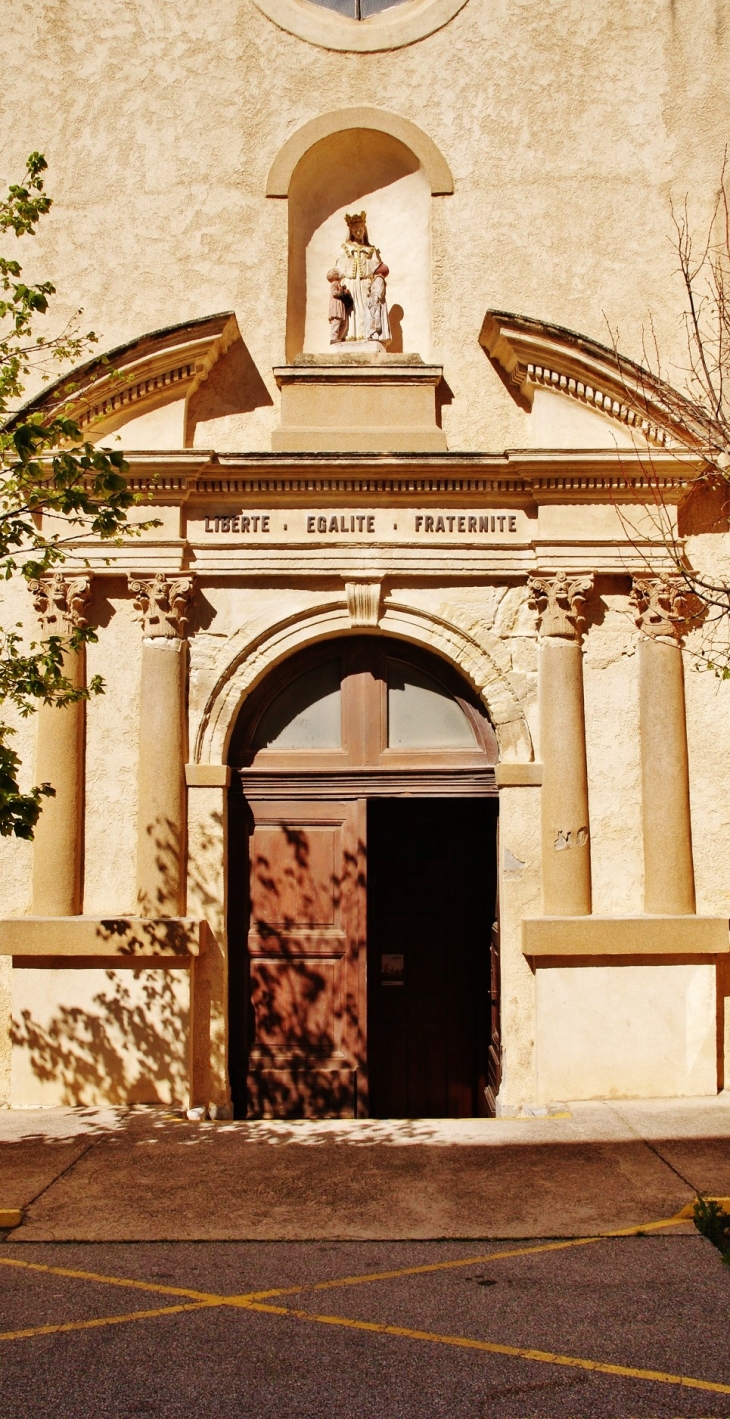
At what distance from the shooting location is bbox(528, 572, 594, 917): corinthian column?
7.77 meters

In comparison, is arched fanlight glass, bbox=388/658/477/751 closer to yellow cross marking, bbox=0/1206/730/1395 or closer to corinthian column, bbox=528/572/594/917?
corinthian column, bbox=528/572/594/917

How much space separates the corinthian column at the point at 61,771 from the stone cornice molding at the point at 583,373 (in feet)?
11.3

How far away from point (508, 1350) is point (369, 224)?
810 centimetres

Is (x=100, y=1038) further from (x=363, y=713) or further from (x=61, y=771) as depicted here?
(x=363, y=713)

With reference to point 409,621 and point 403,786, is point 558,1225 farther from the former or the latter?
point 409,621

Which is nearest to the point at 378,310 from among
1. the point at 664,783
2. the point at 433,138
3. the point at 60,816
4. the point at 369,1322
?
the point at 433,138

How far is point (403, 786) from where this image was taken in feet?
26.7

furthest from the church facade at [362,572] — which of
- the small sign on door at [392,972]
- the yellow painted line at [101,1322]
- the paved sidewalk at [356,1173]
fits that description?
the yellow painted line at [101,1322]

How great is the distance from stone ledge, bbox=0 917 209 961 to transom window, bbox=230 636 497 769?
1.34 meters

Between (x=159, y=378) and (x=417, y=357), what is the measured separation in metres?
1.93

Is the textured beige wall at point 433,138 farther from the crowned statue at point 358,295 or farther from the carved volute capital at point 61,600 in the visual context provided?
the carved volute capital at point 61,600

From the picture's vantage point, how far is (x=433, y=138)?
868 centimetres

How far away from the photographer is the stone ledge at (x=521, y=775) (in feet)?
25.9

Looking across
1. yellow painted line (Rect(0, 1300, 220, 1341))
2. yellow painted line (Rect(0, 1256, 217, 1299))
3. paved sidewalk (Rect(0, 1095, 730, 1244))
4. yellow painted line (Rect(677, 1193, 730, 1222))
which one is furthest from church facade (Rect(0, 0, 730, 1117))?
yellow painted line (Rect(0, 1300, 220, 1341))
